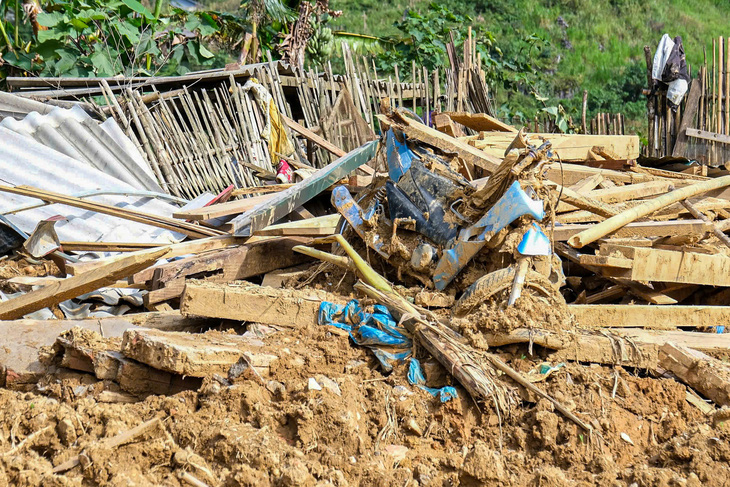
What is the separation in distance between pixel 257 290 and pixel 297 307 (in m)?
0.27

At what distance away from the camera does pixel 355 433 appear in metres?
3.00

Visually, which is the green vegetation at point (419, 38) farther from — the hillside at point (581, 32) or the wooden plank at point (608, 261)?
the wooden plank at point (608, 261)

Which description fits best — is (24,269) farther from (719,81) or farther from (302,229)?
(719,81)

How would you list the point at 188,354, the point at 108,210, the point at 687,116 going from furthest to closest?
the point at 687,116 < the point at 108,210 < the point at 188,354

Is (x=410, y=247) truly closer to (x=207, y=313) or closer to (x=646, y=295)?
(x=207, y=313)

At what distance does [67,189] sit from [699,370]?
5674 mm

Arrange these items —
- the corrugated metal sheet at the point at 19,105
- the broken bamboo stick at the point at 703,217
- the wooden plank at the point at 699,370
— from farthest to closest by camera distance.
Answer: the corrugated metal sheet at the point at 19,105
the broken bamboo stick at the point at 703,217
the wooden plank at the point at 699,370

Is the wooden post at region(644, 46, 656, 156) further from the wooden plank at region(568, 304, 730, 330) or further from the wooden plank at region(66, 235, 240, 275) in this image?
the wooden plank at region(66, 235, 240, 275)

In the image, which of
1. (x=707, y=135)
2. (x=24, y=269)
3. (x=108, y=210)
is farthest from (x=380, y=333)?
(x=707, y=135)

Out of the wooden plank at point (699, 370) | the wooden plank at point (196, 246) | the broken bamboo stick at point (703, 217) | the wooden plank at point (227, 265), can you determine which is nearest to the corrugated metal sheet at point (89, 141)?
the wooden plank at point (196, 246)

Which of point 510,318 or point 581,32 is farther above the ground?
point 510,318

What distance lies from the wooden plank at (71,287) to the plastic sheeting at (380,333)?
1.32 metres

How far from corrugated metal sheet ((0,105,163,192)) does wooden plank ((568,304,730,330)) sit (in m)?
4.86

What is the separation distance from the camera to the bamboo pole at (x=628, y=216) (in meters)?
4.32
